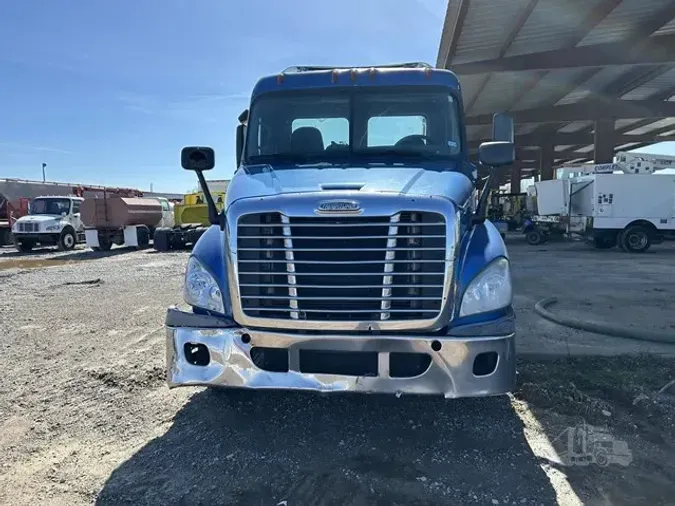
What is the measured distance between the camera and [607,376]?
4375 millimetres

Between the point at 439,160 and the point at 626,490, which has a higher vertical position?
the point at 439,160

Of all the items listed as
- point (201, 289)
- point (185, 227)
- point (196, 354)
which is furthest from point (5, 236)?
point (196, 354)

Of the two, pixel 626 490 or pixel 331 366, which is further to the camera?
pixel 331 366

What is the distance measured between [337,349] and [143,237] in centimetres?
2042

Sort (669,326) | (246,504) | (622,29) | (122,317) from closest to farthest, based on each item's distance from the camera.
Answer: (246,504) < (669,326) < (122,317) < (622,29)

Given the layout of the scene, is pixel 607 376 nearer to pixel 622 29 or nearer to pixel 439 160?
pixel 439 160

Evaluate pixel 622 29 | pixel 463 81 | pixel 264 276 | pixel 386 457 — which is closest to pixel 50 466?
pixel 264 276

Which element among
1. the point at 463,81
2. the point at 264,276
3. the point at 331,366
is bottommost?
the point at 331,366

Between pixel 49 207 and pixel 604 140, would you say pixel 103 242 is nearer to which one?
pixel 49 207

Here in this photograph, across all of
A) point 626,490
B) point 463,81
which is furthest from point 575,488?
point 463,81

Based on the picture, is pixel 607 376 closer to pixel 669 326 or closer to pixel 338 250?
pixel 669 326

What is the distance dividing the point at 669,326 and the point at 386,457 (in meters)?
4.76

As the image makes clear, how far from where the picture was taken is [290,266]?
3088 millimetres

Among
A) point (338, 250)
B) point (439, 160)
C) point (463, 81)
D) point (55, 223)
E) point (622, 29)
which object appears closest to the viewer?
point (338, 250)
